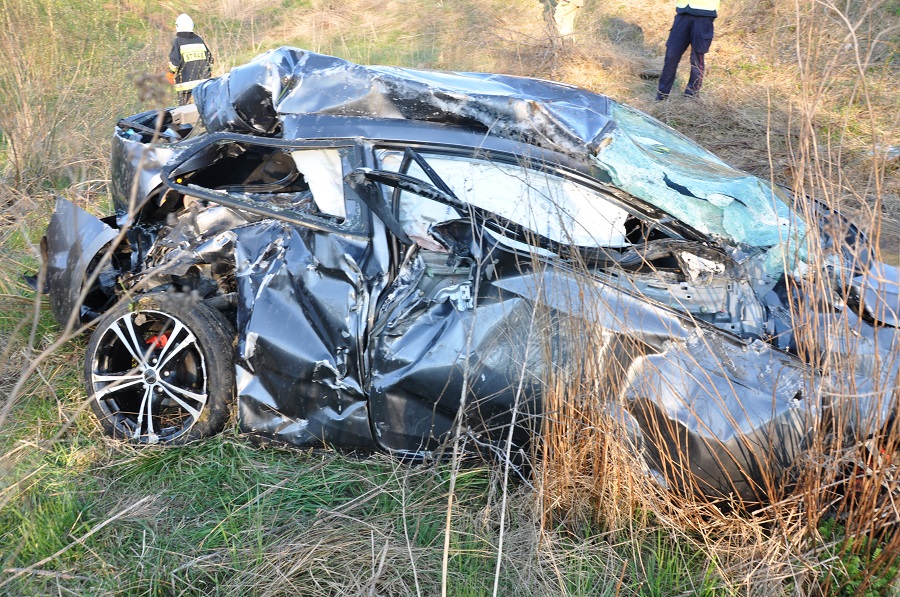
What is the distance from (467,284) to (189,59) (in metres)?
6.29

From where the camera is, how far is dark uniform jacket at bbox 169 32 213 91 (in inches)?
302

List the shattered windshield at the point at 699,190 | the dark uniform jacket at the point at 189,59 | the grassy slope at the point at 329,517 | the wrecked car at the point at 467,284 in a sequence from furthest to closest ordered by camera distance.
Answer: the dark uniform jacket at the point at 189,59 < the shattered windshield at the point at 699,190 < the wrecked car at the point at 467,284 < the grassy slope at the point at 329,517

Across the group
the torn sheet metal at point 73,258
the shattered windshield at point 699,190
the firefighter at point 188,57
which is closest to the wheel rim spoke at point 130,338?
the torn sheet metal at point 73,258

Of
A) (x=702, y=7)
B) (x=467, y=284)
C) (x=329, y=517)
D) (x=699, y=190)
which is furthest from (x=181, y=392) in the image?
(x=702, y=7)

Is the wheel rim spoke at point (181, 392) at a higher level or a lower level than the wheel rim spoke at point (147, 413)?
higher

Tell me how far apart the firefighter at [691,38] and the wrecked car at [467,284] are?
5.09 m

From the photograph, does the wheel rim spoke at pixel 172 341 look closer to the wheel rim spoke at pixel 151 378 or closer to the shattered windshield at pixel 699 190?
the wheel rim spoke at pixel 151 378

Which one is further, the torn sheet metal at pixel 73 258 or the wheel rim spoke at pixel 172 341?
the torn sheet metal at pixel 73 258

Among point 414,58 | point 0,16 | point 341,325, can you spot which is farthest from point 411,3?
point 341,325

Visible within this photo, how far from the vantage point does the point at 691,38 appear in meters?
8.06

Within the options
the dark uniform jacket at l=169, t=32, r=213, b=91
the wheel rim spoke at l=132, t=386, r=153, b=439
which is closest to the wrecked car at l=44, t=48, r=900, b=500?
the wheel rim spoke at l=132, t=386, r=153, b=439

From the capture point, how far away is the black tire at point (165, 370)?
3.05m

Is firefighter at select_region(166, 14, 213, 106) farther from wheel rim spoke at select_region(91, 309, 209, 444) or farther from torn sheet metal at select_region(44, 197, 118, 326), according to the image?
wheel rim spoke at select_region(91, 309, 209, 444)

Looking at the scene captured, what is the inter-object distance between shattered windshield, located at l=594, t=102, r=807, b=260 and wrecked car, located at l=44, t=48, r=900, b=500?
2 cm
